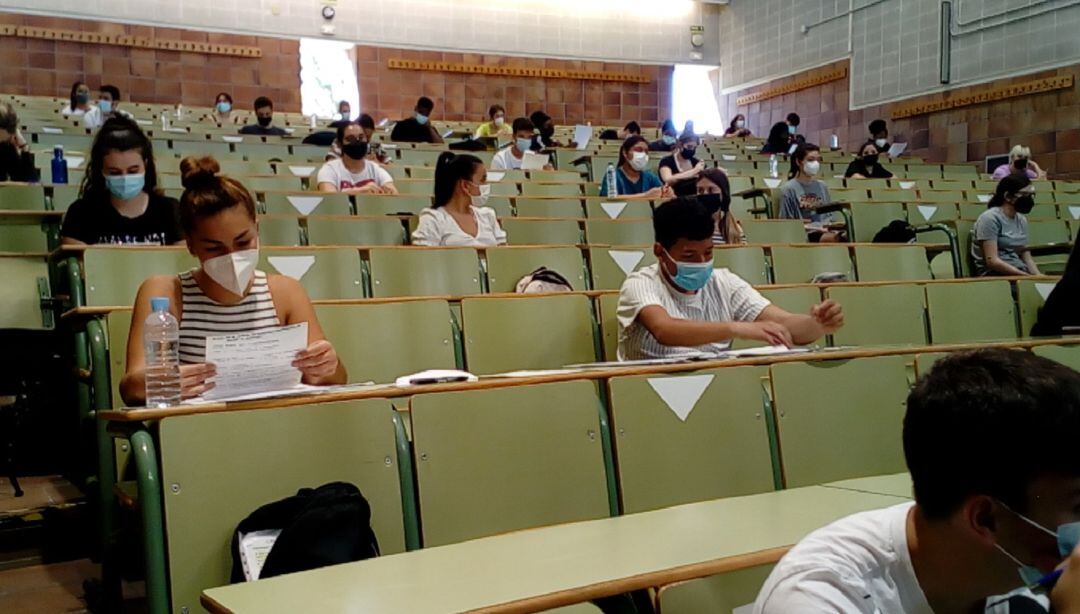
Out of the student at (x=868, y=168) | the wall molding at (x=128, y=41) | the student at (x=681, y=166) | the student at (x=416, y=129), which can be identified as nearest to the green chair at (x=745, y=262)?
the student at (x=681, y=166)

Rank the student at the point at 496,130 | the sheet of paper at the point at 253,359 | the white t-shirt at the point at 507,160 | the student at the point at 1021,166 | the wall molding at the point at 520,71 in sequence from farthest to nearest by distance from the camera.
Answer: the wall molding at the point at 520,71 < the student at the point at 496,130 < the student at the point at 1021,166 < the white t-shirt at the point at 507,160 < the sheet of paper at the point at 253,359

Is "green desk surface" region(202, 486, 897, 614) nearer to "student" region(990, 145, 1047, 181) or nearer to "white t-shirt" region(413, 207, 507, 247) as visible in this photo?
"white t-shirt" region(413, 207, 507, 247)

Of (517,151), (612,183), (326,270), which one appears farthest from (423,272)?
(517,151)

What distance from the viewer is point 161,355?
2350mm

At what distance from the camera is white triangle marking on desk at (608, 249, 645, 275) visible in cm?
439

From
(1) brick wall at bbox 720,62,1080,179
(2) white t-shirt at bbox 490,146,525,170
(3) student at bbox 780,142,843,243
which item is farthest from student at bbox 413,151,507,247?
(1) brick wall at bbox 720,62,1080,179

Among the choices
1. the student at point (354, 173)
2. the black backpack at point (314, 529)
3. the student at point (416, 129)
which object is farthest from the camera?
the student at point (416, 129)

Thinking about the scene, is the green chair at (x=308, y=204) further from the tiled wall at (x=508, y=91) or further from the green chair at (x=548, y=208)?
the tiled wall at (x=508, y=91)

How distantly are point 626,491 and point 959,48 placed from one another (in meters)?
12.3

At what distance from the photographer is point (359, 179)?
6180 mm

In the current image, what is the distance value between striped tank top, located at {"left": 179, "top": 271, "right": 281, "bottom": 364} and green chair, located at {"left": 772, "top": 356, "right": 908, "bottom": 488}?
130cm

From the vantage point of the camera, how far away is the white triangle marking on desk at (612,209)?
19.9 feet

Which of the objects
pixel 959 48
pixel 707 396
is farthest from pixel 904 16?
pixel 707 396

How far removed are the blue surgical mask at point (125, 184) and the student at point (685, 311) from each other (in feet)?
5.90
